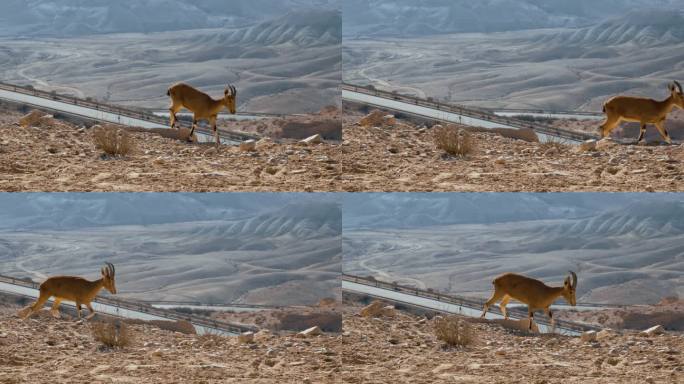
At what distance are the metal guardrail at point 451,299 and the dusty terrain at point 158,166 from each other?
111cm

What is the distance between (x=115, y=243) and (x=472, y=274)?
13.7 metres

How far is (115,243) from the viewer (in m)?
19.4

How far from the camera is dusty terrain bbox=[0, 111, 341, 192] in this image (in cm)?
1221

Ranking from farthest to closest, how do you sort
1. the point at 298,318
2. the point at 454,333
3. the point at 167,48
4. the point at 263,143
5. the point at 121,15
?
the point at 121,15, the point at 167,48, the point at 263,143, the point at 298,318, the point at 454,333

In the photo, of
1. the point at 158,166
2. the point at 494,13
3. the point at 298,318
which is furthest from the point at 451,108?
the point at 494,13

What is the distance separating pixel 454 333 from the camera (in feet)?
38.9

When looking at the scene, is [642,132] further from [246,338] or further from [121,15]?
[121,15]

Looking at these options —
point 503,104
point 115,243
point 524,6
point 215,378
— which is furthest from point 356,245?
point 524,6

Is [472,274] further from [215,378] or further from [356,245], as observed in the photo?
[215,378]

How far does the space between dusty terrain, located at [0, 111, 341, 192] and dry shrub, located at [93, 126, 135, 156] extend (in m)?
0.09

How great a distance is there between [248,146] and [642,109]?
4.39 m

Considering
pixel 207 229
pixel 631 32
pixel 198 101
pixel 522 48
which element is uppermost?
pixel 198 101

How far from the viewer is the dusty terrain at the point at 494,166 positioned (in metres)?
12.3

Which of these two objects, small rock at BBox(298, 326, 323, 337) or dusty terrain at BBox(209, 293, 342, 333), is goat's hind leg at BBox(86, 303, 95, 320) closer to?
dusty terrain at BBox(209, 293, 342, 333)
